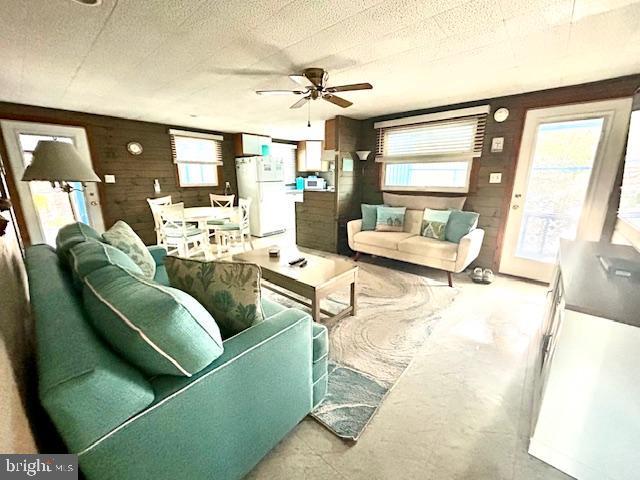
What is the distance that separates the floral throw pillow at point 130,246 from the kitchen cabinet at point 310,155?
5.36 m

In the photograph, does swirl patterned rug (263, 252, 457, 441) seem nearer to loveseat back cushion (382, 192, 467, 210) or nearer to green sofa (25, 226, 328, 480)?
green sofa (25, 226, 328, 480)

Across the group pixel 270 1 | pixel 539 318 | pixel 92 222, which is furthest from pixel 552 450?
pixel 92 222

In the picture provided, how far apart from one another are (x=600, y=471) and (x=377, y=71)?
2766mm

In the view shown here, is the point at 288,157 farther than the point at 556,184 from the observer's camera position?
Yes

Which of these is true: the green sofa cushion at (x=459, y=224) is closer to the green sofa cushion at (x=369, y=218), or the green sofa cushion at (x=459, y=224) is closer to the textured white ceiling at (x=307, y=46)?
the green sofa cushion at (x=369, y=218)

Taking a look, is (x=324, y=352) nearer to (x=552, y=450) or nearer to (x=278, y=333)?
(x=278, y=333)

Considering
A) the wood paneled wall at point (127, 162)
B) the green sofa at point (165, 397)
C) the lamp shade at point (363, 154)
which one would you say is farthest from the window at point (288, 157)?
the green sofa at point (165, 397)

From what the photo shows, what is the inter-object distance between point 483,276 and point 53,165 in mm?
3993

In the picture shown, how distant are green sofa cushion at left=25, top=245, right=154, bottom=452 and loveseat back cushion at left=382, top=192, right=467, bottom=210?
3.58 m

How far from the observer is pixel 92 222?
408cm

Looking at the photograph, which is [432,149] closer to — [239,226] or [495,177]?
[495,177]

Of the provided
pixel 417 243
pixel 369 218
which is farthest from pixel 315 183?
pixel 417 243

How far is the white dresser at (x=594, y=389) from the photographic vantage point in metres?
1.00

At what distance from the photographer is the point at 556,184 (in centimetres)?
292
